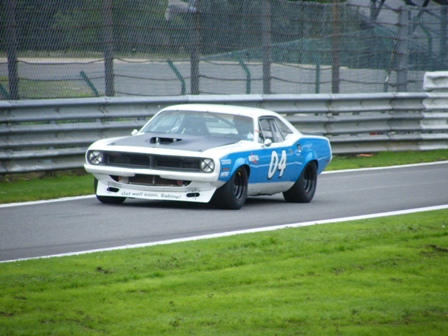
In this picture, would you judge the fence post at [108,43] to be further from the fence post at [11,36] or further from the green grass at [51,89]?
the fence post at [11,36]

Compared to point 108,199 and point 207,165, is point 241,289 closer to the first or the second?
point 207,165

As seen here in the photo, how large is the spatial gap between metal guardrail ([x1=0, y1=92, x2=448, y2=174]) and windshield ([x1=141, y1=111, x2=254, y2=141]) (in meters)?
2.38

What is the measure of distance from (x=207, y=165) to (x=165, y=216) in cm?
77

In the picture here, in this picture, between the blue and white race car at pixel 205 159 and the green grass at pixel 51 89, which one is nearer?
the blue and white race car at pixel 205 159

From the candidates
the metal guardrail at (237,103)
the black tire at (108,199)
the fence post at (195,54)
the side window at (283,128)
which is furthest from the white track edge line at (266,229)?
the fence post at (195,54)

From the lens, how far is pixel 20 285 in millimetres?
6180

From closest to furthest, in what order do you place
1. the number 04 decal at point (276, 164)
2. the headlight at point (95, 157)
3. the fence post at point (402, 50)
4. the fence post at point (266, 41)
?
the headlight at point (95, 157), the number 04 decal at point (276, 164), the fence post at point (266, 41), the fence post at point (402, 50)

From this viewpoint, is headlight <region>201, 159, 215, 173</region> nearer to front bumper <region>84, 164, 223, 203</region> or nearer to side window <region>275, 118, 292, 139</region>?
front bumper <region>84, 164, 223, 203</region>

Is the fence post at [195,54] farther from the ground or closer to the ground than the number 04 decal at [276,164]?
farther from the ground

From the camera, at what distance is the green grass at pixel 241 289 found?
538 cm

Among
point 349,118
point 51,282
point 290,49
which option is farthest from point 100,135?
point 51,282

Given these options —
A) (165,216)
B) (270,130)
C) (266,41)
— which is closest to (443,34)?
(266,41)

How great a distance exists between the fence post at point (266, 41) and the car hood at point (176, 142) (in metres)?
5.86

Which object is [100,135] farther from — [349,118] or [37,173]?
[349,118]
